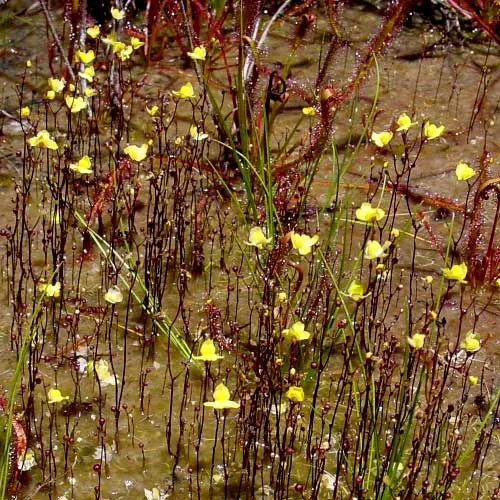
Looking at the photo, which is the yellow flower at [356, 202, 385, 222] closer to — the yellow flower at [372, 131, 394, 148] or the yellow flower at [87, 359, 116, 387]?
the yellow flower at [372, 131, 394, 148]

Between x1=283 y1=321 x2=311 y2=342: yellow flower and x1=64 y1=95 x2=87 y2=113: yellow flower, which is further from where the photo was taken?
x1=64 y1=95 x2=87 y2=113: yellow flower

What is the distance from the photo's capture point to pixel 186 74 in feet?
15.6

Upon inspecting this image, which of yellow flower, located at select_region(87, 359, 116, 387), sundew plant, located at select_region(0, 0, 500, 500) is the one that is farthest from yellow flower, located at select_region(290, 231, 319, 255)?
yellow flower, located at select_region(87, 359, 116, 387)

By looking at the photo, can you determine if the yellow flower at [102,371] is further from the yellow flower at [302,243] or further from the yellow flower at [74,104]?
the yellow flower at [74,104]

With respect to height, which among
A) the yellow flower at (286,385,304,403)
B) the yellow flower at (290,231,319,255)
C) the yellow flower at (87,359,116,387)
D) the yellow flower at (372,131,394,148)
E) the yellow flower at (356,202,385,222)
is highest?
the yellow flower at (372,131,394,148)

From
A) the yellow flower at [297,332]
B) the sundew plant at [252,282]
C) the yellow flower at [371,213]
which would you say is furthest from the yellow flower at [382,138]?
the yellow flower at [297,332]

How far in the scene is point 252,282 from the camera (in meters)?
3.40

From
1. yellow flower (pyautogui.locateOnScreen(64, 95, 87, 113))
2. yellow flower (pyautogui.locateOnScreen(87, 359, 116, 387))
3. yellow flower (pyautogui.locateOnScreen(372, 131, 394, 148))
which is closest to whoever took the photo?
yellow flower (pyautogui.locateOnScreen(87, 359, 116, 387))

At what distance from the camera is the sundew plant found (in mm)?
2623

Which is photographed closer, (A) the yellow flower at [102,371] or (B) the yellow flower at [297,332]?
(B) the yellow flower at [297,332]

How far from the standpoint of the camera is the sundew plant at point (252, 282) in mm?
2623

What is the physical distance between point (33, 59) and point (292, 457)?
2.94 meters

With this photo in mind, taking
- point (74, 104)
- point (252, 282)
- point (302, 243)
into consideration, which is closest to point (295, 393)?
point (302, 243)

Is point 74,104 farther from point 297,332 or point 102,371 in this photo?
point 297,332
